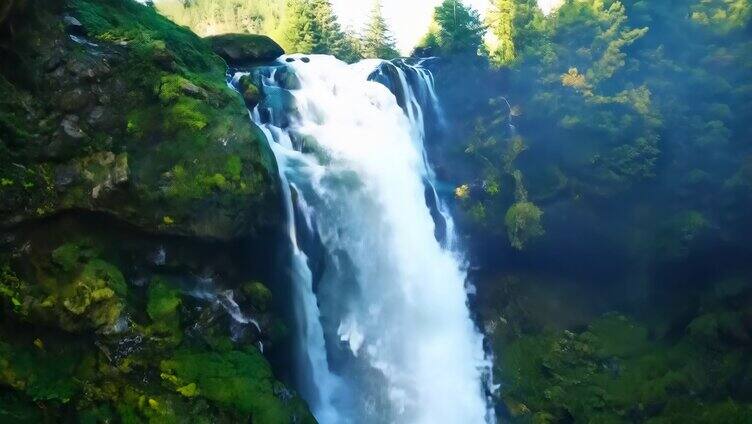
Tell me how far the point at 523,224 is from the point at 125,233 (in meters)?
11.9

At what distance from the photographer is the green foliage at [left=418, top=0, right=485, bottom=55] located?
86.3 feet

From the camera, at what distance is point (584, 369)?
15.1 meters

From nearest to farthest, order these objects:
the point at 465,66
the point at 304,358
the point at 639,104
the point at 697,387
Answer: the point at 304,358
the point at 697,387
the point at 639,104
the point at 465,66

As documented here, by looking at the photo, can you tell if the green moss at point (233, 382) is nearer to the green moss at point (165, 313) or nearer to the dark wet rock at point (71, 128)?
the green moss at point (165, 313)

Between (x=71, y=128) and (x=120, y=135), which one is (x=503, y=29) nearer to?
(x=120, y=135)

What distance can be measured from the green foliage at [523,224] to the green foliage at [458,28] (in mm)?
11200

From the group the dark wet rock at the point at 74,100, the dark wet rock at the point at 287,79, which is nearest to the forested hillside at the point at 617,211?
the dark wet rock at the point at 287,79

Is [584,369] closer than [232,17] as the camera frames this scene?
Yes

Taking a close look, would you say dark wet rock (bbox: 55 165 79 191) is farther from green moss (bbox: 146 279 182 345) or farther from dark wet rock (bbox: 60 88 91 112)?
green moss (bbox: 146 279 182 345)

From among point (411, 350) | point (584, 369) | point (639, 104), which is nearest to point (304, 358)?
point (411, 350)

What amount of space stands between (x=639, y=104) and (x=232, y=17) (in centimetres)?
7194

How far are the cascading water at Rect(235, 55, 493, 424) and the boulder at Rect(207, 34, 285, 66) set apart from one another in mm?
2238

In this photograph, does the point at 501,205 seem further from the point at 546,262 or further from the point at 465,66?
the point at 465,66

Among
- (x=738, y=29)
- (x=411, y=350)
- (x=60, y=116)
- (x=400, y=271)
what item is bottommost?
(x=411, y=350)
